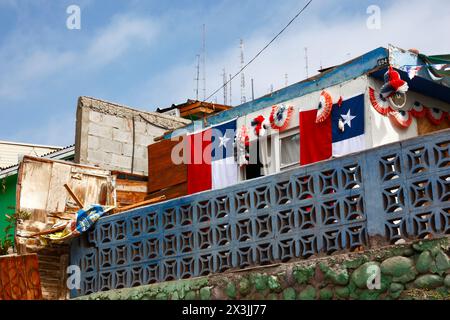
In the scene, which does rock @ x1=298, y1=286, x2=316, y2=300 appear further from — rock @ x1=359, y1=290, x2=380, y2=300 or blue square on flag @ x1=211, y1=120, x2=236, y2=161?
blue square on flag @ x1=211, y1=120, x2=236, y2=161

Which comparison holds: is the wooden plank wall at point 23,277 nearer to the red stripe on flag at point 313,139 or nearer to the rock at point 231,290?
the rock at point 231,290

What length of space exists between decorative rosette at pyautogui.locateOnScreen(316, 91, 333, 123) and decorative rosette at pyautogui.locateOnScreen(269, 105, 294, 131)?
701 mm

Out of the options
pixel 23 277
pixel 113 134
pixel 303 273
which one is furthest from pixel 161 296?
pixel 113 134

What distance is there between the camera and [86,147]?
1680 cm

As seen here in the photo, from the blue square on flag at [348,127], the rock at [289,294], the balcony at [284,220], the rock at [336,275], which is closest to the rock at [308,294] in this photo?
the rock at [289,294]

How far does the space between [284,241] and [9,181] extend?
14732 millimetres

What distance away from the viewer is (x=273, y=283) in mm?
8594

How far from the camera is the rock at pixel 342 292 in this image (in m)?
7.84

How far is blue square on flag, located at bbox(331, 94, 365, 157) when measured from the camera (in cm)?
1148

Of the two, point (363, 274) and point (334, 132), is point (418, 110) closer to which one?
point (334, 132)

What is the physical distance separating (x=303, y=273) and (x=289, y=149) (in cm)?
475

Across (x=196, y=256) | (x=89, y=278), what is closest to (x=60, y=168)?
(x=89, y=278)

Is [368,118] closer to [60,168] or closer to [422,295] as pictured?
[422,295]

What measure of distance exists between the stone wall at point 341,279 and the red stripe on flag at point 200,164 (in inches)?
177
